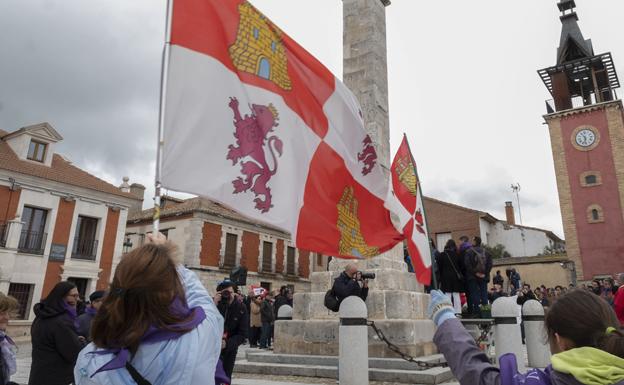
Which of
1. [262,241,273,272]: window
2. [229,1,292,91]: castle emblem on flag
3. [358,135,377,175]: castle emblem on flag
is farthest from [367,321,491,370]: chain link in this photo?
[262,241,273,272]: window

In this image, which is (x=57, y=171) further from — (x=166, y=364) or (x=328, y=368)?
(x=166, y=364)

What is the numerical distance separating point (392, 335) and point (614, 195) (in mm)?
28276

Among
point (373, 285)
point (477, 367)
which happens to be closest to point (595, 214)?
point (373, 285)

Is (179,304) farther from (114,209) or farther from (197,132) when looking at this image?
(114,209)

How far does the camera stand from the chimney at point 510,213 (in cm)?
3916

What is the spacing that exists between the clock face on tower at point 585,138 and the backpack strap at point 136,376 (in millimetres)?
34636

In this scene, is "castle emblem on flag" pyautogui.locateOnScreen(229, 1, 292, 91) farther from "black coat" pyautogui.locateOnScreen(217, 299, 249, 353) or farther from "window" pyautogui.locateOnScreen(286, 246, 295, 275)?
"window" pyautogui.locateOnScreen(286, 246, 295, 275)

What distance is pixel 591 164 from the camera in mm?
29453

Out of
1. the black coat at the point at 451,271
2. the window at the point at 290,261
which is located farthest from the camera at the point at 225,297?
the window at the point at 290,261

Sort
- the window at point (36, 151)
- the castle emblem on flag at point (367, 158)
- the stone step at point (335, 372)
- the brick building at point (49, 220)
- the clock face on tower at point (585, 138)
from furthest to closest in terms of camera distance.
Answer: the clock face on tower at point (585, 138) → the window at point (36, 151) → the brick building at point (49, 220) → the stone step at point (335, 372) → the castle emblem on flag at point (367, 158)

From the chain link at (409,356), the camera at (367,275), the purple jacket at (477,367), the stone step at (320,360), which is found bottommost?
the stone step at (320,360)

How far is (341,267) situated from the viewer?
7.99 metres

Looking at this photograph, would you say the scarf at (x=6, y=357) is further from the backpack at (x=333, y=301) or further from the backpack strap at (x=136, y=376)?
the backpack at (x=333, y=301)

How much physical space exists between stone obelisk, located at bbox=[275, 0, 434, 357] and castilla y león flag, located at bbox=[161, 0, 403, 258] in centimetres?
336
